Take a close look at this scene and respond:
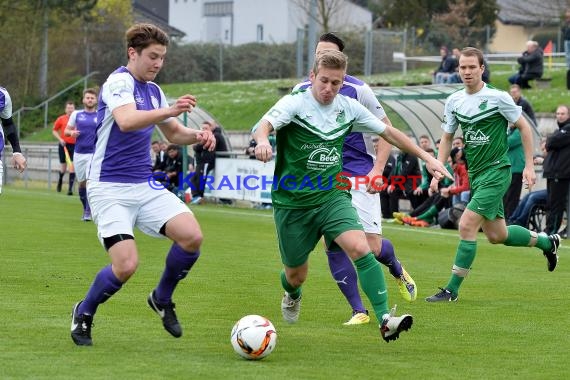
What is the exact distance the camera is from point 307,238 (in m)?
8.04

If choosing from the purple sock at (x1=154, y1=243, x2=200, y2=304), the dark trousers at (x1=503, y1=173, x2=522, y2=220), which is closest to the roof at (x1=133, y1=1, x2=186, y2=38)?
the dark trousers at (x1=503, y1=173, x2=522, y2=220)

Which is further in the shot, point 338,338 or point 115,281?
point 338,338

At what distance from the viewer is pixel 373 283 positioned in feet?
24.8

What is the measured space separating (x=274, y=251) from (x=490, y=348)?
26.0 feet

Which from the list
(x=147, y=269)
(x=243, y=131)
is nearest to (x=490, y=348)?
(x=147, y=269)

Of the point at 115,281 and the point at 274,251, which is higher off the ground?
the point at 115,281

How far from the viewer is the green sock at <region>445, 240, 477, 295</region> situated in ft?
34.2

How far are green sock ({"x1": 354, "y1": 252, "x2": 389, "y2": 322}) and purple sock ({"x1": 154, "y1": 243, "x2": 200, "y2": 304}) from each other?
1101mm

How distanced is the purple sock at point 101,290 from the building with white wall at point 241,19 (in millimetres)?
59306

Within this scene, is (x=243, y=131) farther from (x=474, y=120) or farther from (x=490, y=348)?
(x=490, y=348)

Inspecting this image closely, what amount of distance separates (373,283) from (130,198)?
168 cm

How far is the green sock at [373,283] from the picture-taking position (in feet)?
24.7

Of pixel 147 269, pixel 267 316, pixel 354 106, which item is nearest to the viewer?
pixel 354 106

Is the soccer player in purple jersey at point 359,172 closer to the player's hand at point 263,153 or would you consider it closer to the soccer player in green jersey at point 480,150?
the soccer player in green jersey at point 480,150
